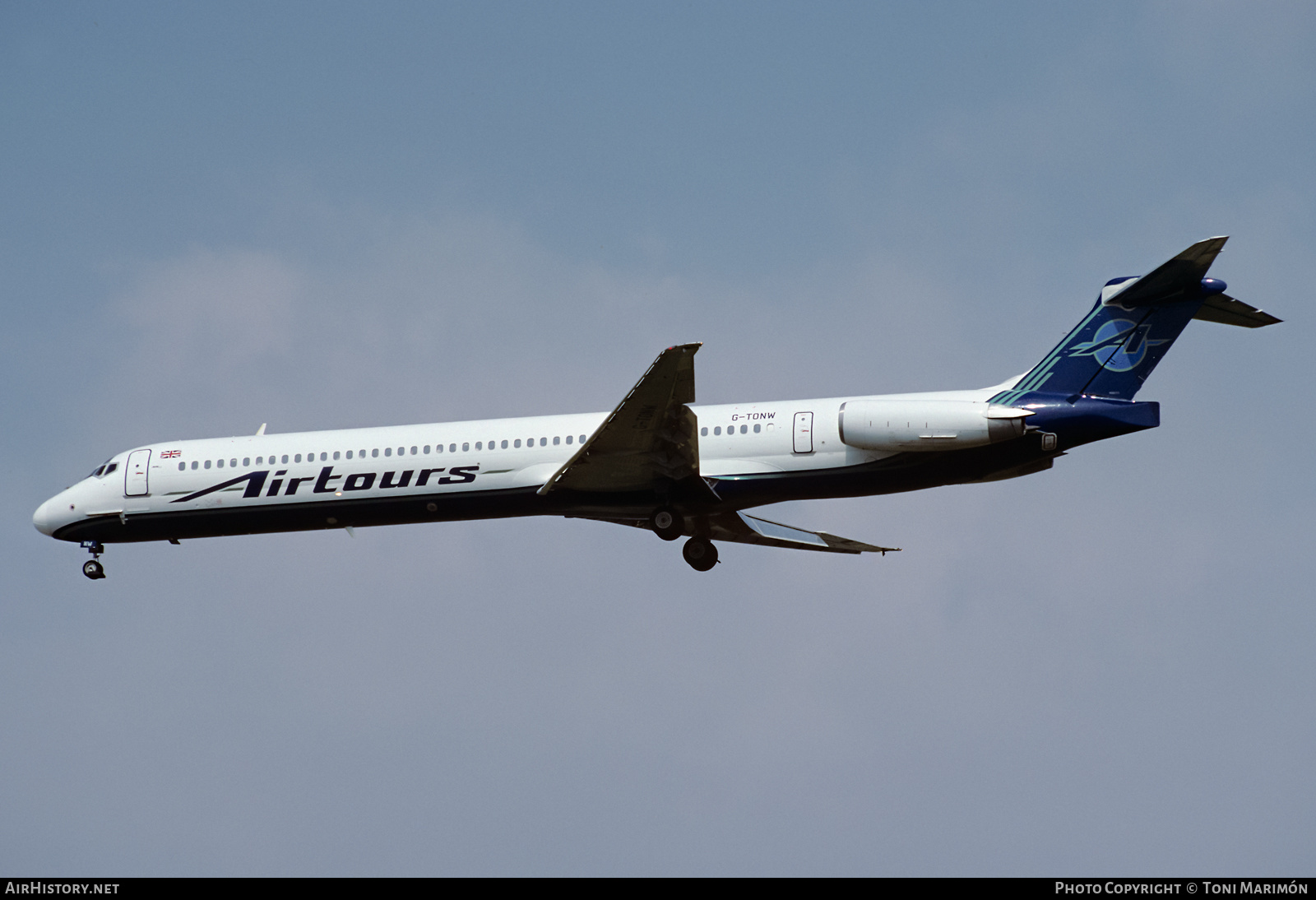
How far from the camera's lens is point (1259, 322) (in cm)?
2552

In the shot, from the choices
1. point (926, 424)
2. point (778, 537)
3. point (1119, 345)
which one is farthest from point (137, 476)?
point (1119, 345)

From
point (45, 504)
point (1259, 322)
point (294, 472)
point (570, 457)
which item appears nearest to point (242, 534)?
point (294, 472)

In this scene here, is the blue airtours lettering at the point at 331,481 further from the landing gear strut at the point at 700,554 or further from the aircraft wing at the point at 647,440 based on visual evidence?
the landing gear strut at the point at 700,554

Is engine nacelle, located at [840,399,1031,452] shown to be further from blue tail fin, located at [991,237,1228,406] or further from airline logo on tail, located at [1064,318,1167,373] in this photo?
airline logo on tail, located at [1064,318,1167,373]

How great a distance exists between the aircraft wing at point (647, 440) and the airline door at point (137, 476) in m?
8.14

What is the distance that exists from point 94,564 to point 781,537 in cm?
1347

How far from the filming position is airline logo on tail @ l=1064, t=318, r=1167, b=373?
1019 inches

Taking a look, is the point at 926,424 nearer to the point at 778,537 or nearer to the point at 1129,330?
the point at 1129,330

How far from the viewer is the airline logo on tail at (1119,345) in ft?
84.9

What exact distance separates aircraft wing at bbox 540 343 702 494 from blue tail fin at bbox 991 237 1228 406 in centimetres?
515

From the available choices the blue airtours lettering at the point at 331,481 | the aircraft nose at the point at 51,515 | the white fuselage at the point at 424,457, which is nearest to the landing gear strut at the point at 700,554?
the white fuselage at the point at 424,457

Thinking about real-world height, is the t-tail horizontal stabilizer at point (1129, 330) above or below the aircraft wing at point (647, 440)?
above

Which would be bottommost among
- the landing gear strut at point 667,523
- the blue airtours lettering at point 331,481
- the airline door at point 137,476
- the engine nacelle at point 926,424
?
the landing gear strut at point 667,523

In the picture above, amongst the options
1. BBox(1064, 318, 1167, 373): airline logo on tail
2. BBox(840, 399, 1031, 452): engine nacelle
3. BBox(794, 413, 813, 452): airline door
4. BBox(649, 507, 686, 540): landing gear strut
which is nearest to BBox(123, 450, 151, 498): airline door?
BBox(649, 507, 686, 540): landing gear strut
